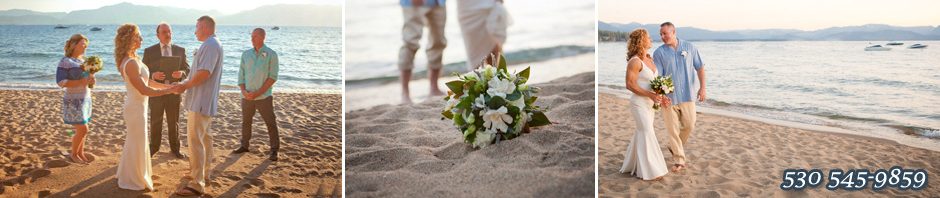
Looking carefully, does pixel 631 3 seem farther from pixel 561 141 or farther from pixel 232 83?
pixel 232 83

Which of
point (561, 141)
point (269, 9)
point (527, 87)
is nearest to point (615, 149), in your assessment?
point (561, 141)

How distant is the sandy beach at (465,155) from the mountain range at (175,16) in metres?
0.71

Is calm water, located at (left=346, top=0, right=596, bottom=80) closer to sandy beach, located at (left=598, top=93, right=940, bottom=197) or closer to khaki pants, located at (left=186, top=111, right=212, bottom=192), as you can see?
sandy beach, located at (left=598, top=93, right=940, bottom=197)

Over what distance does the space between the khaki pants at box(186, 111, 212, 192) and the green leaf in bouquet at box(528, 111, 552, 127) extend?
5.15ft

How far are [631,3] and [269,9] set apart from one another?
1788 mm

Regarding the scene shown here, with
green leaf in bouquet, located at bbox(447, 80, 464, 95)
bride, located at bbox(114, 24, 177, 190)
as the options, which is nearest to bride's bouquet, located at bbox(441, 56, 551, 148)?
green leaf in bouquet, located at bbox(447, 80, 464, 95)

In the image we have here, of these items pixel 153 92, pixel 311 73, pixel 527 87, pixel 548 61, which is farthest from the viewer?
pixel 548 61

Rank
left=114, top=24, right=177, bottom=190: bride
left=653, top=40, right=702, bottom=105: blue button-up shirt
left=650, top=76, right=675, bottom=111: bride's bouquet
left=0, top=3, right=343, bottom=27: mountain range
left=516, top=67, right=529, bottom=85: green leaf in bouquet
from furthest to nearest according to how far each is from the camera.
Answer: left=516, top=67, right=529, bottom=85: green leaf in bouquet, left=653, top=40, right=702, bottom=105: blue button-up shirt, left=650, top=76, right=675, bottom=111: bride's bouquet, left=0, top=3, right=343, bottom=27: mountain range, left=114, top=24, right=177, bottom=190: bride

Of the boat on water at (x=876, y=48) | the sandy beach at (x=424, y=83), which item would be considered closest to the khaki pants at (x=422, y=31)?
the sandy beach at (x=424, y=83)

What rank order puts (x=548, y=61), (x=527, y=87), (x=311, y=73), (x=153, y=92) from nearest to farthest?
(x=153, y=92) → (x=311, y=73) → (x=527, y=87) → (x=548, y=61)

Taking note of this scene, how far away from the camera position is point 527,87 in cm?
417

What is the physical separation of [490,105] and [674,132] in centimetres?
90

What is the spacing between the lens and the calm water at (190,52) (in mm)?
3641

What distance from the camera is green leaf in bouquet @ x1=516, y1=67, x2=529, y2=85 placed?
4.18 metres
